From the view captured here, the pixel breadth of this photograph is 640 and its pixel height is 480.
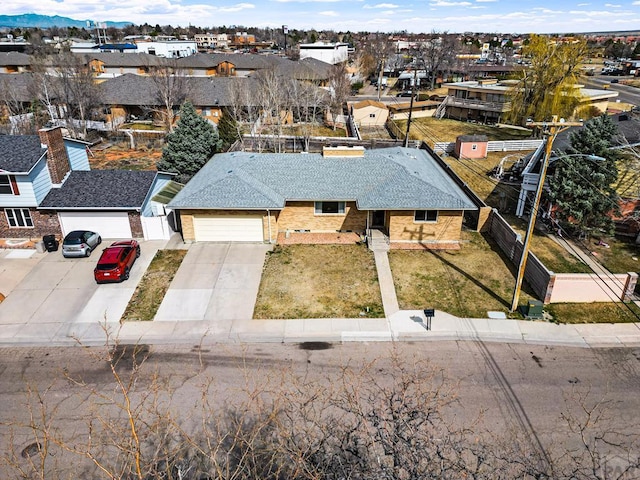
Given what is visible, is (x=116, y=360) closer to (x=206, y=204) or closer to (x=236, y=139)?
(x=206, y=204)

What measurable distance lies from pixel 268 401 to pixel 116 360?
22.0 feet

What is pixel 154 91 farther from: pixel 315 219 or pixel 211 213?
pixel 315 219

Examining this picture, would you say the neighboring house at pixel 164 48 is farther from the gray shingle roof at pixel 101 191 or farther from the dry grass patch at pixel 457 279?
the dry grass patch at pixel 457 279

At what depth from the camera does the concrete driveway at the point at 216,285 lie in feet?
64.6

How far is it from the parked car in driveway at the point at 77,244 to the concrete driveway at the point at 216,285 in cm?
557

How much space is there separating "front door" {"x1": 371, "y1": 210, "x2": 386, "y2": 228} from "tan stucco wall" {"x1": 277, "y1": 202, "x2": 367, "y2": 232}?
0.57 metres

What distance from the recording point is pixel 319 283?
72.8 feet

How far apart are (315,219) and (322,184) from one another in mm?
2207

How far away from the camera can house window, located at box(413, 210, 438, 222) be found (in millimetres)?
25328

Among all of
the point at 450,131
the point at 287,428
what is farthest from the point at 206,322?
the point at 450,131

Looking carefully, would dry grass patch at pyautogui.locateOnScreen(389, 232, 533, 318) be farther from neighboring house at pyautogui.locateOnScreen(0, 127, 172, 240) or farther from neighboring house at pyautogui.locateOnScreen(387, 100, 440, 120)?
neighboring house at pyautogui.locateOnScreen(387, 100, 440, 120)

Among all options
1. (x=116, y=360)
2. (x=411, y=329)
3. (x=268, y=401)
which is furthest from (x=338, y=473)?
(x=116, y=360)

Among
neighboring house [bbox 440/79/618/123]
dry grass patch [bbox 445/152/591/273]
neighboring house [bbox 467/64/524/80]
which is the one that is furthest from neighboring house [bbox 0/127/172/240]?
neighboring house [bbox 467/64/524/80]

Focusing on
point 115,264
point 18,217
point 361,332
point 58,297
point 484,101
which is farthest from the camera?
point 484,101
